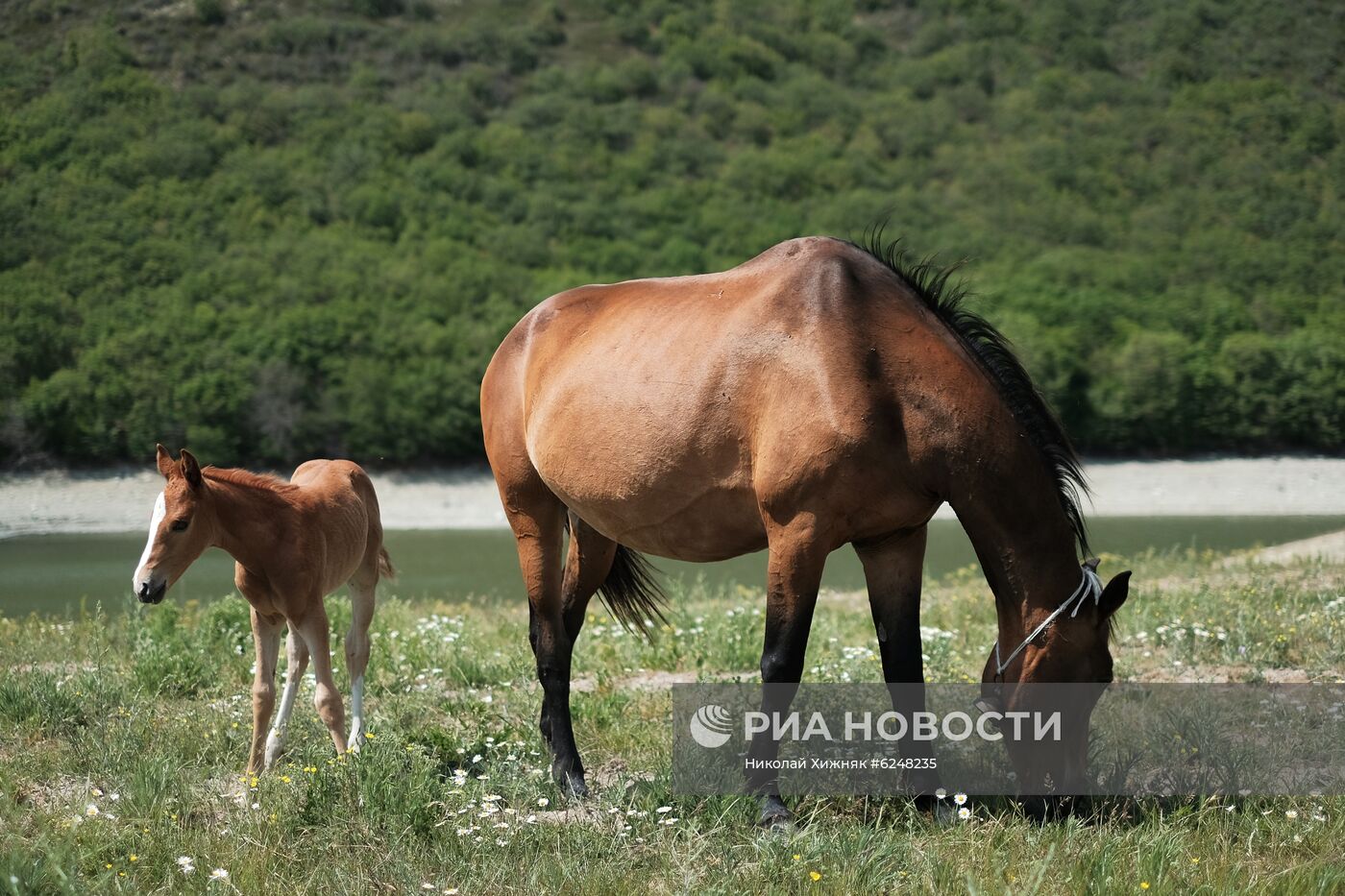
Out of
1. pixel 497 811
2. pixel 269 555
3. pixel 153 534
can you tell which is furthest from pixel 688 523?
pixel 153 534

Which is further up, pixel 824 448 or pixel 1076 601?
pixel 824 448

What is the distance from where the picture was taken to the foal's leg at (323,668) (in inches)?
205

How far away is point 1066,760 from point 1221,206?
227 feet

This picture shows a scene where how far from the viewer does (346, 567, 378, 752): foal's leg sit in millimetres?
5758

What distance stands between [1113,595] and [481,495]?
109 feet

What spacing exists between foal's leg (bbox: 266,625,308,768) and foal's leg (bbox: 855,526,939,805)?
2670 mm

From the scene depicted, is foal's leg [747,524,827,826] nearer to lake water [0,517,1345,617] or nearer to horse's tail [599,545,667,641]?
horse's tail [599,545,667,641]

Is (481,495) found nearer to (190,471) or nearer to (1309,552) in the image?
(1309,552)

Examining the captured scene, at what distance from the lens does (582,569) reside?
233 inches

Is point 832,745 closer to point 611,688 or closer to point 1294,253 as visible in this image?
point 611,688

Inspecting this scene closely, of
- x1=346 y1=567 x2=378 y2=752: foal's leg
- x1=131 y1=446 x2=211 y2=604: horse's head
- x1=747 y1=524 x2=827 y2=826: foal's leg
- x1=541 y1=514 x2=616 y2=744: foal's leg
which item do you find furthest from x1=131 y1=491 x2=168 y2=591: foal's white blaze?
x1=747 y1=524 x2=827 y2=826: foal's leg

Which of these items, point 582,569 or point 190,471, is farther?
point 582,569

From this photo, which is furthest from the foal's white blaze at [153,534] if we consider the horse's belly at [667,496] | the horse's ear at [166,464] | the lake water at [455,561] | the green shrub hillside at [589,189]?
the green shrub hillside at [589,189]

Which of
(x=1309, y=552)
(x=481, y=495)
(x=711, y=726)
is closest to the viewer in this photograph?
(x=711, y=726)
